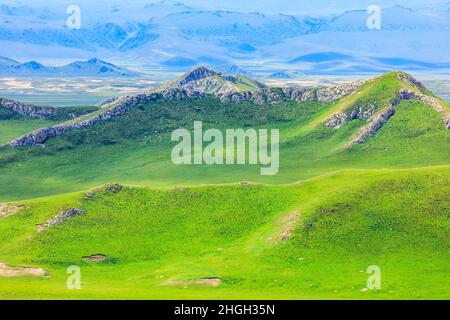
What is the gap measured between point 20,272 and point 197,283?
19292 millimetres

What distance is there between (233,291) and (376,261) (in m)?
18.2

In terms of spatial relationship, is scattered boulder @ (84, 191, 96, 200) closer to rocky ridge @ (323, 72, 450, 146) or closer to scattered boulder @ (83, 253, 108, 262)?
scattered boulder @ (83, 253, 108, 262)

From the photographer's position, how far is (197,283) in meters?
79.8

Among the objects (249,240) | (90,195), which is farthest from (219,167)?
(249,240)

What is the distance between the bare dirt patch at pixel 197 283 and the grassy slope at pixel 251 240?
930 mm

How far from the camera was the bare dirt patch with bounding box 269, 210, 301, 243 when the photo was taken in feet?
303

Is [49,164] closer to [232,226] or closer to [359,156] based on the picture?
[359,156]

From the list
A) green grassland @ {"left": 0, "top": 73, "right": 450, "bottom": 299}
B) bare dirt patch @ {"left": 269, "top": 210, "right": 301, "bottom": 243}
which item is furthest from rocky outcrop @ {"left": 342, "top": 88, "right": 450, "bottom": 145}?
bare dirt patch @ {"left": 269, "top": 210, "right": 301, "bottom": 243}

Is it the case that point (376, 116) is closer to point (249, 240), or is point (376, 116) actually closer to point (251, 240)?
point (249, 240)

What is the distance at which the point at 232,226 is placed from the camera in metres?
101

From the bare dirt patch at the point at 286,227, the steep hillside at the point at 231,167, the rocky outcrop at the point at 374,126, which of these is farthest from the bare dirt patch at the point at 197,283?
the rocky outcrop at the point at 374,126

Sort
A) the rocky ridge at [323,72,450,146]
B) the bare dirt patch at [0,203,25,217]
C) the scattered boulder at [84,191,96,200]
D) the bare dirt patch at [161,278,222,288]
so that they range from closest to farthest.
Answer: the bare dirt patch at [161,278,222,288] < the bare dirt patch at [0,203,25,217] < the scattered boulder at [84,191,96,200] < the rocky ridge at [323,72,450,146]

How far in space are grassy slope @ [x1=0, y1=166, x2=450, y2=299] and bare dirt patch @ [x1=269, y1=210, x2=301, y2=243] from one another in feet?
1.79
